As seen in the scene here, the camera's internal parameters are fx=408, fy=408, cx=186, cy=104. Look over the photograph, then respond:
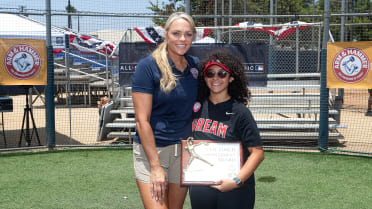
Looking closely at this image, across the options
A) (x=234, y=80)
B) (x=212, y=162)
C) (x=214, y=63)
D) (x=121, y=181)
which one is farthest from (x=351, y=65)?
(x=212, y=162)

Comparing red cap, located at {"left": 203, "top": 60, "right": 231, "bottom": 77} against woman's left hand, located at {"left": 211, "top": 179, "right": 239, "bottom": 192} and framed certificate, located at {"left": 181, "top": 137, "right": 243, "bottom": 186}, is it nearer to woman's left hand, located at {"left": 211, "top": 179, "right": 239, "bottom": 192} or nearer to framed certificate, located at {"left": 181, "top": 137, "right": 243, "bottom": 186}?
framed certificate, located at {"left": 181, "top": 137, "right": 243, "bottom": 186}

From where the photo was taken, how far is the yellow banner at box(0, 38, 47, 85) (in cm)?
740

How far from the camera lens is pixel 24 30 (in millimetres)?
12414

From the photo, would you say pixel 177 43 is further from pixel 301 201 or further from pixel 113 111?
pixel 113 111

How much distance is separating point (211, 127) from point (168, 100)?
30cm

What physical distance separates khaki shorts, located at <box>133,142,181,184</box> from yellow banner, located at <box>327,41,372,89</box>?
5522 millimetres

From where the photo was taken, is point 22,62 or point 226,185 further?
point 22,62

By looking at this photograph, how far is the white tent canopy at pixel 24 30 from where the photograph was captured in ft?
39.3

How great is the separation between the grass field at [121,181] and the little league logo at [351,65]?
145 centimetres

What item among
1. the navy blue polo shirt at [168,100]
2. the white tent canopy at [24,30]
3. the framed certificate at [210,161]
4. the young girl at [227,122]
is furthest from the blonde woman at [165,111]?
the white tent canopy at [24,30]

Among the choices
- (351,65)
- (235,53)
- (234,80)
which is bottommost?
(234,80)

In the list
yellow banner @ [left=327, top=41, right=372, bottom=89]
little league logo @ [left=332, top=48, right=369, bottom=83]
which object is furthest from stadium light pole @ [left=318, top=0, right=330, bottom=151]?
little league logo @ [left=332, top=48, right=369, bottom=83]

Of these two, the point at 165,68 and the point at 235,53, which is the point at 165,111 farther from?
the point at 235,53

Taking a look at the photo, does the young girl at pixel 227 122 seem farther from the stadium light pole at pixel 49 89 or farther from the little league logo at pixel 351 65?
the stadium light pole at pixel 49 89
